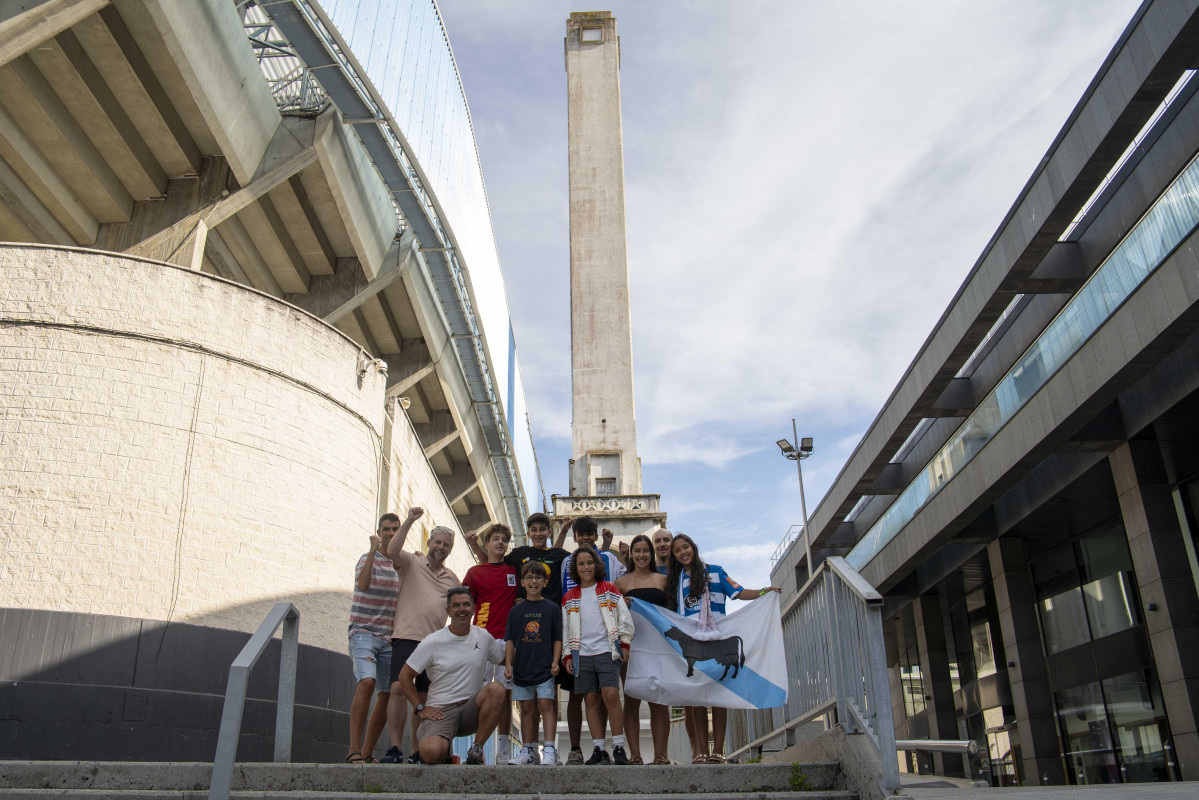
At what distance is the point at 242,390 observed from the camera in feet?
41.7

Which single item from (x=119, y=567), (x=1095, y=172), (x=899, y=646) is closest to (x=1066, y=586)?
(x=1095, y=172)

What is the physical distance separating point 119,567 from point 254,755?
2732 mm

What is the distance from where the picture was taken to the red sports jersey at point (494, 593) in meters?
7.50

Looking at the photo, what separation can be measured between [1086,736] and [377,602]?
1860 cm

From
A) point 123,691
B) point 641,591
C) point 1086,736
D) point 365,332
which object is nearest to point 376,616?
point 641,591

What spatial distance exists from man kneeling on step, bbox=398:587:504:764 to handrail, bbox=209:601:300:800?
0.84 meters

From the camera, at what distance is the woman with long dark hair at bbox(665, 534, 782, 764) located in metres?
6.98

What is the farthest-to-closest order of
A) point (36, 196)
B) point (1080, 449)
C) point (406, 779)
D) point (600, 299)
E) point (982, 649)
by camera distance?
point (600, 299), point (982, 649), point (1080, 449), point (36, 196), point (406, 779)

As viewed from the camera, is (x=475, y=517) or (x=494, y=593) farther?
(x=475, y=517)

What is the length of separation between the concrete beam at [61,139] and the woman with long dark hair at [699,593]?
12.5m

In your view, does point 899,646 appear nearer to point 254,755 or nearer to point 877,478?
point 877,478

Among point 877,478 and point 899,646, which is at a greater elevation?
point 877,478

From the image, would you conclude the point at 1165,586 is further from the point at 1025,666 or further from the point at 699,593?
the point at 699,593

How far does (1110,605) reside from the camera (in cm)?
1894
